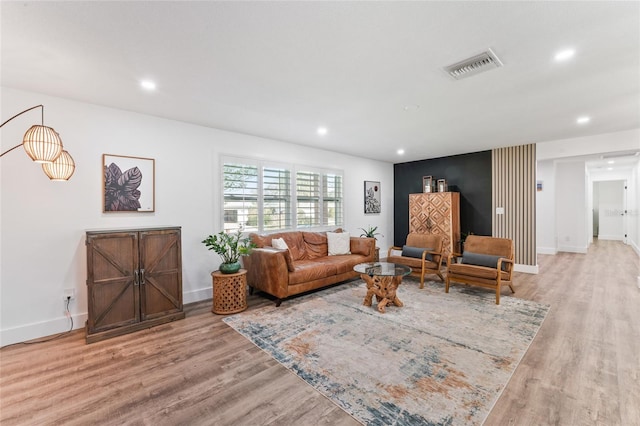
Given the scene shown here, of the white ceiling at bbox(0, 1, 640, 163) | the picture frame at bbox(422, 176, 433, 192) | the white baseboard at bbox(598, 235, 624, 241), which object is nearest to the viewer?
the white ceiling at bbox(0, 1, 640, 163)

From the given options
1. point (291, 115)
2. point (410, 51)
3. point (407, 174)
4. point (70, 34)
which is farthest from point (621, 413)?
point (407, 174)

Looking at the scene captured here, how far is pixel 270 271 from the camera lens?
12.8 ft

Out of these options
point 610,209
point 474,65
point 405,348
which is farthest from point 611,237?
point 405,348

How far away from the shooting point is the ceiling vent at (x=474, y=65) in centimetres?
233

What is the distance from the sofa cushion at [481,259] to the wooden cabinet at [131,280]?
167 inches

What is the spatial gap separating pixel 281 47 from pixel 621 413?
3.49 meters

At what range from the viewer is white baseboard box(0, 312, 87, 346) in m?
2.84

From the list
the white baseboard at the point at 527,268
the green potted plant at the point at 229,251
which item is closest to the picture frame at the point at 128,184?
the green potted plant at the point at 229,251

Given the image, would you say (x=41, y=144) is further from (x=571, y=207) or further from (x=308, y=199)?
(x=571, y=207)

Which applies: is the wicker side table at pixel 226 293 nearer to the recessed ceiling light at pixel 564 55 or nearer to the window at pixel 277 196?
the window at pixel 277 196

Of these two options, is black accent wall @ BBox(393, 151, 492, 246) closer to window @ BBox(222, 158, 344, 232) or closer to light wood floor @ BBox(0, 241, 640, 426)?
window @ BBox(222, 158, 344, 232)

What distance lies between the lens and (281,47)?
219 centimetres

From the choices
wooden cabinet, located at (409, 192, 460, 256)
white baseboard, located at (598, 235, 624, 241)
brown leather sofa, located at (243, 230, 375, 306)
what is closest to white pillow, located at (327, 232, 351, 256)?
brown leather sofa, located at (243, 230, 375, 306)

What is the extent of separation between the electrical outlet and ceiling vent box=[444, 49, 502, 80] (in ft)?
15.1
